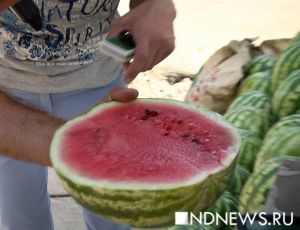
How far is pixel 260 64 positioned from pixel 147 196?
165cm

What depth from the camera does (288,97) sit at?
229cm

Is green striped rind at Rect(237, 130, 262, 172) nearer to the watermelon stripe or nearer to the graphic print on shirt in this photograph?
the watermelon stripe

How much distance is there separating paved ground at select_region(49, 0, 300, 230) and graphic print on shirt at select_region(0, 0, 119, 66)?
6.64 feet

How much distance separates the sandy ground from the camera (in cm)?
436

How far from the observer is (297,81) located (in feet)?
7.48

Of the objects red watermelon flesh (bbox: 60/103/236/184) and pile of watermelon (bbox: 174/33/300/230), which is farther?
pile of watermelon (bbox: 174/33/300/230)

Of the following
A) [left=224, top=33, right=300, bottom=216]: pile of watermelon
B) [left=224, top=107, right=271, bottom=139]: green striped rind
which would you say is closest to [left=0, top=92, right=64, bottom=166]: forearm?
[left=224, top=33, right=300, bottom=216]: pile of watermelon

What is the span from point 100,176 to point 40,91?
677 millimetres

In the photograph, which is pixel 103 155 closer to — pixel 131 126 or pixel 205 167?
pixel 131 126

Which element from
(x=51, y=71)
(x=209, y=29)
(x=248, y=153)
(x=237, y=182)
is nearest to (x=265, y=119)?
(x=248, y=153)

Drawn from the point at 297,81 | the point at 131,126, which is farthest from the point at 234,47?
the point at 131,126

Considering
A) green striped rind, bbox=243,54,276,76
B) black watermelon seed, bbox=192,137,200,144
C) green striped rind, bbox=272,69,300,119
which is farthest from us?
green striped rind, bbox=243,54,276,76

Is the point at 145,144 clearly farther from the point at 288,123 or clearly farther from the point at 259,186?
the point at 288,123

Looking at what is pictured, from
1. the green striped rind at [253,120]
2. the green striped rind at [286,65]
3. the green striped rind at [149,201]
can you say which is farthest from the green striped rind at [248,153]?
the green striped rind at [149,201]
